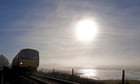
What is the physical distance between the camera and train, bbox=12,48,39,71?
33300 mm

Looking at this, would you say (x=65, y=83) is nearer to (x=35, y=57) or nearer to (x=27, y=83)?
(x=27, y=83)

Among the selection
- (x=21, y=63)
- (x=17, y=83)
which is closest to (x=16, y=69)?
(x=21, y=63)

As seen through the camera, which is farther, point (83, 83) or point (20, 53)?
point (20, 53)

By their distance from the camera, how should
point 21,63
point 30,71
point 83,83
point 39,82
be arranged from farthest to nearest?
point 30,71 → point 21,63 → point 83,83 → point 39,82

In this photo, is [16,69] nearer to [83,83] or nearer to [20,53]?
[20,53]

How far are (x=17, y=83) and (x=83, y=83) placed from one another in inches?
206

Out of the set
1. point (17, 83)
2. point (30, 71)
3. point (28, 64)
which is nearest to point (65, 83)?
point (17, 83)

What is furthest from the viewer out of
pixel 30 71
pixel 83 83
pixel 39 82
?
pixel 30 71

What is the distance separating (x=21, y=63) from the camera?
109ft

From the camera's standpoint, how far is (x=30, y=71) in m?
35.8

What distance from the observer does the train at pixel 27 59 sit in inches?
1311

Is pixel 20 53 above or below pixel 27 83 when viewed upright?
above

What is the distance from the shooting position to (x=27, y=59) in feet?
110

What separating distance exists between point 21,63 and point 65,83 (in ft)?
52.5
